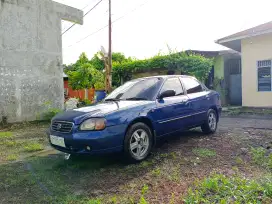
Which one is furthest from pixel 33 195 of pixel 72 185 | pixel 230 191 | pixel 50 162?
pixel 230 191

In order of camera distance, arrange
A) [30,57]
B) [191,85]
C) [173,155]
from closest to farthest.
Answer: [173,155]
[191,85]
[30,57]

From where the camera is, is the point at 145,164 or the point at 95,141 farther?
the point at 145,164

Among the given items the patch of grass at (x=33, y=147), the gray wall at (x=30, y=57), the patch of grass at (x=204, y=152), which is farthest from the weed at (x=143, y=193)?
the gray wall at (x=30, y=57)

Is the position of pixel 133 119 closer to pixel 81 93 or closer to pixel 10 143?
pixel 10 143

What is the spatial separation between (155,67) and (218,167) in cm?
1087

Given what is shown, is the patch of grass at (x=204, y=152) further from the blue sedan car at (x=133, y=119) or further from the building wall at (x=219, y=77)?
the building wall at (x=219, y=77)

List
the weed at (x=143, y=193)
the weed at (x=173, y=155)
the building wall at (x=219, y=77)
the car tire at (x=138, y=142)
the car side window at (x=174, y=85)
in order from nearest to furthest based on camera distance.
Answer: the weed at (x=143, y=193), the car tire at (x=138, y=142), the weed at (x=173, y=155), the car side window at (x=174, y=85), the building wall at (x=219, y=77)

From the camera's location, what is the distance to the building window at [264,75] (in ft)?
37.4

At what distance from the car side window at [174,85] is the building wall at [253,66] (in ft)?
25.6

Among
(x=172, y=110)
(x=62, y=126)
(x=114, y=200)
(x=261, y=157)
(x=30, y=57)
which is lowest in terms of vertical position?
(x=114, y=200)

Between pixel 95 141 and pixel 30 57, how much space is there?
687cm

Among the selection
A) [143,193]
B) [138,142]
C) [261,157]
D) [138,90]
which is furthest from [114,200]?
[261,157]

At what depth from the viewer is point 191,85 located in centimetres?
584

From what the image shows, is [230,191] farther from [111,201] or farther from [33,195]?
[33,195]
